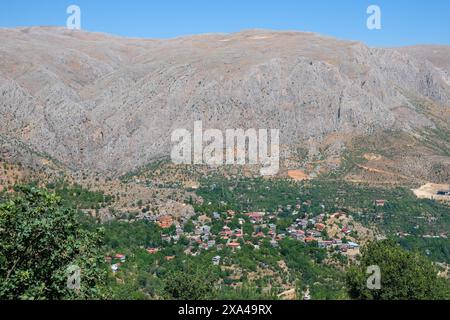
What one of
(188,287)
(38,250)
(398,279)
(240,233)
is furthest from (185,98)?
(38,250)

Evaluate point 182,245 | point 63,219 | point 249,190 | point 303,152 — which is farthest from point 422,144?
point 63,219

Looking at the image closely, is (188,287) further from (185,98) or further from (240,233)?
(185,98)

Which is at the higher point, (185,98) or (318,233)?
(185,98)

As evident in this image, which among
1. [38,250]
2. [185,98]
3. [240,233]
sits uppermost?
[185,98]

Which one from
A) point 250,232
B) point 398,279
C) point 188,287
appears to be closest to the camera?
point 398,279

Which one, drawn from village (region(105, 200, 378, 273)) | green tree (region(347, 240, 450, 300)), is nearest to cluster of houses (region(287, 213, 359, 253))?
village (region(105, 200, 378, 273))

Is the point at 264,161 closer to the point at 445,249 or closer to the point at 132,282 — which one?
the point at 445,249

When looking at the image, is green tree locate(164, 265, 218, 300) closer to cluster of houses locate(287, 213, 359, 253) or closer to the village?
the village
